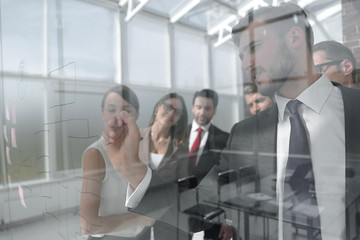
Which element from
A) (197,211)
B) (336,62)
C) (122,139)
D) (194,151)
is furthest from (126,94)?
(336,62)

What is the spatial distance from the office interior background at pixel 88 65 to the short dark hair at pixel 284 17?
0.01 metres

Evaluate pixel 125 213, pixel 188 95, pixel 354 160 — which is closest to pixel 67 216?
pixel 125 213

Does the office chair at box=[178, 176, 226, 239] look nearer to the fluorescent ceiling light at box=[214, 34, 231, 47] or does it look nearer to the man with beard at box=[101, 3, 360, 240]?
the man with beard at box=[101, 3, 360, 240]

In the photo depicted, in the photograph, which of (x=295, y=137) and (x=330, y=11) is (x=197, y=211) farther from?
(x=330, y=11)

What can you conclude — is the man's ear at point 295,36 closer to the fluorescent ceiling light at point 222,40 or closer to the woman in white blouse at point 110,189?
the fluorescent ceiling light at point 222,40

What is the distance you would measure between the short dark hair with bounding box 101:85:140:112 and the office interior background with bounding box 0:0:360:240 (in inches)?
0.5

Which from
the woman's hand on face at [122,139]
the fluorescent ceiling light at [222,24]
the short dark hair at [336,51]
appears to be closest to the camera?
the short dark hair at [336,51]

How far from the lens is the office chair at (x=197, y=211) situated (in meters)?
0.56

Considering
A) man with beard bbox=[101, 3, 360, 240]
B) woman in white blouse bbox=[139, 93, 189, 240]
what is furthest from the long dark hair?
man with beard bbox=[101, 3, 360, 240]

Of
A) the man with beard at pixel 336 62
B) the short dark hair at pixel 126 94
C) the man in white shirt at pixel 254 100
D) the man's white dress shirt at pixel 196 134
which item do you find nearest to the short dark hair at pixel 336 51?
the man with beard at pixel 336 62

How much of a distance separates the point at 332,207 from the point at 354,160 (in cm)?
8

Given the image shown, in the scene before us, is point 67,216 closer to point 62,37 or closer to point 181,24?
point 62,37

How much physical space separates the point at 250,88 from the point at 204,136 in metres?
0.15

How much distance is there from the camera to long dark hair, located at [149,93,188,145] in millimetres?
582
